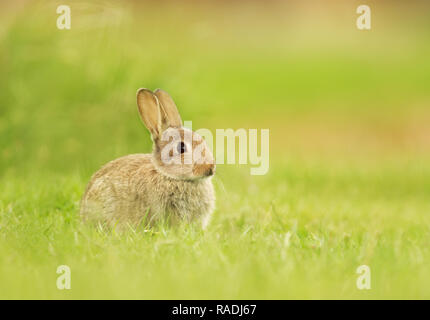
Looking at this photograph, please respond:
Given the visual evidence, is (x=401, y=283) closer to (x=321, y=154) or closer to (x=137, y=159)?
(x=137, y=159)

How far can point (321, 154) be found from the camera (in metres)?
9.48

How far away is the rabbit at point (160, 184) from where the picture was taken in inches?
201

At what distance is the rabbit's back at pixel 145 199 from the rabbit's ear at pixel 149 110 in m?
0.31

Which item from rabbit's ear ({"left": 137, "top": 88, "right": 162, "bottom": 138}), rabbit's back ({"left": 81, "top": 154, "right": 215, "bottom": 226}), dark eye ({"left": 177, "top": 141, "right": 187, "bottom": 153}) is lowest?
rabbit's back ({"left": 81, "top": 154, "right": 215, "bottom": 226})

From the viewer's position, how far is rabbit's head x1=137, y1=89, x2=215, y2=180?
16.5 feet

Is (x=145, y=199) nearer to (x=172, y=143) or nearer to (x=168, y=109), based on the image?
(x=172, y=143)

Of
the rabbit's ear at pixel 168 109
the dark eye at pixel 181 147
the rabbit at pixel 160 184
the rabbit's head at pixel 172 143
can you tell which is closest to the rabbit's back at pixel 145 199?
the rabbit at pixel 160 184

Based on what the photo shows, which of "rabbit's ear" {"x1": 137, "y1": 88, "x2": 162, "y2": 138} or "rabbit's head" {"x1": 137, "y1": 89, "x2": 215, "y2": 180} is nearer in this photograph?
"rabbit's head" {"x1": 137, "y1": 89, "x2": 215, "y2": 180}

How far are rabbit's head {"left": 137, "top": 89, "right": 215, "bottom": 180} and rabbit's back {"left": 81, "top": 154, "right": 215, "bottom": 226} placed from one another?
0.37ft

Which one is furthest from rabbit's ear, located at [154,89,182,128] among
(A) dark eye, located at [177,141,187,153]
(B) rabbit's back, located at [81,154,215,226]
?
(B) rabbit's back, located at [81,154,215,226]

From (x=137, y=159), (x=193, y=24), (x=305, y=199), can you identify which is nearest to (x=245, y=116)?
(x=193, y=24)

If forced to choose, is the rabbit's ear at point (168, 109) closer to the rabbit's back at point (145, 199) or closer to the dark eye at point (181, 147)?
the dark eye at point (181, 147)

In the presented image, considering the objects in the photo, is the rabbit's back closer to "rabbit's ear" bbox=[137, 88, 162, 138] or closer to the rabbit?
the rabbit

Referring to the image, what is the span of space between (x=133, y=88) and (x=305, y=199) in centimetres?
252
